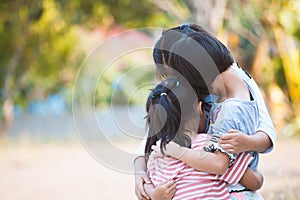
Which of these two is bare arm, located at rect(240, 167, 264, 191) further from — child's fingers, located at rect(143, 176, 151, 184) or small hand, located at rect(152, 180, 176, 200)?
child's fingers, located at rect(143, 176, 151, 184)

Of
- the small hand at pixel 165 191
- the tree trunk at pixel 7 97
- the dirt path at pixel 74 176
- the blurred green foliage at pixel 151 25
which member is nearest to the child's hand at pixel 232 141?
the small hand at pixel 165 191

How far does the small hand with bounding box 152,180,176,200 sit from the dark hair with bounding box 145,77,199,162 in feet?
0.54

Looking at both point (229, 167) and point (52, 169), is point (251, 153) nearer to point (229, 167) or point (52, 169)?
point (229, 167)

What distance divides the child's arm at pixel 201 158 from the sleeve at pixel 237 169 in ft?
0.17

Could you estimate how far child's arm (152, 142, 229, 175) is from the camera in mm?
3104

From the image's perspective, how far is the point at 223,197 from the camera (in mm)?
3195

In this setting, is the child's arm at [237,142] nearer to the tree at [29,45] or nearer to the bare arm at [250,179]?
the bare arm at [250,179]

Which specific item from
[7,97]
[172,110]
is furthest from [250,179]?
[7,97]

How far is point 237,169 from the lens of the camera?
318 cm

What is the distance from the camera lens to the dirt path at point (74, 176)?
789 centimetres

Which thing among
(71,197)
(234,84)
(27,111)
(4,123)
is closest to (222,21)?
(4,123)

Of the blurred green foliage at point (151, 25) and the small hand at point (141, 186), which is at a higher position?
the blurred green foliage at point (151, 25)

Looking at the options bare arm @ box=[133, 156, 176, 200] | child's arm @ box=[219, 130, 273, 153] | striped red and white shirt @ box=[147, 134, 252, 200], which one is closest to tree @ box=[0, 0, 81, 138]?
bare arm @ box=[133, 156, 176, 200]

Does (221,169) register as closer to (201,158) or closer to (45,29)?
(201,158)
